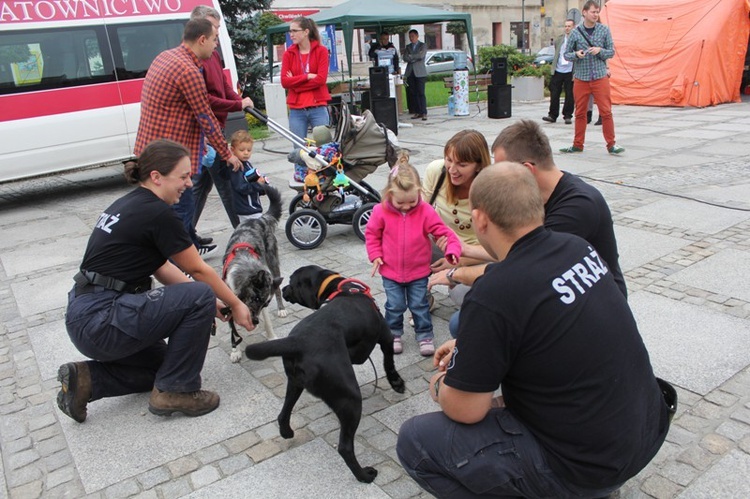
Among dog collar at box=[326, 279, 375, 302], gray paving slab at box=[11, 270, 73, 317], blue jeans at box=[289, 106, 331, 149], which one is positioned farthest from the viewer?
blue jeans at box=[289, 106, 331, 149]

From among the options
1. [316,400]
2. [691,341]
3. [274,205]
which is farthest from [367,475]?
[274,205]

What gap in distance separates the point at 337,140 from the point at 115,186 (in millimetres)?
5855

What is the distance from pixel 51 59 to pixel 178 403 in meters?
7.83

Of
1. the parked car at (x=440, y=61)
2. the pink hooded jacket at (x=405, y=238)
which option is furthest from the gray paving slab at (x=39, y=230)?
the parked car at (x=440, y=61)

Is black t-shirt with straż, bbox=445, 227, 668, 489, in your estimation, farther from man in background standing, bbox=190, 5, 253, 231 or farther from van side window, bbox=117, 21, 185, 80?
van side window, bbox=117, 21, 185, 80

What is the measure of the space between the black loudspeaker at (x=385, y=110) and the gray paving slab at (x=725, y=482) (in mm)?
10825

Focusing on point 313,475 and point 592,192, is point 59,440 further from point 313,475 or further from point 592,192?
point 592,192

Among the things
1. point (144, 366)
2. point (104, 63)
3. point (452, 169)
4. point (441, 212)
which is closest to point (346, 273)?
point (441, 212)

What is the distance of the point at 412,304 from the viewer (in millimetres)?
3984

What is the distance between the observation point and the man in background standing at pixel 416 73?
15180 mm

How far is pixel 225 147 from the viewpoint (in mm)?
5457

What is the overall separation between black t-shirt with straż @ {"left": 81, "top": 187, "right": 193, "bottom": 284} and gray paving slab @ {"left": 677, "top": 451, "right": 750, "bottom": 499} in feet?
9.11

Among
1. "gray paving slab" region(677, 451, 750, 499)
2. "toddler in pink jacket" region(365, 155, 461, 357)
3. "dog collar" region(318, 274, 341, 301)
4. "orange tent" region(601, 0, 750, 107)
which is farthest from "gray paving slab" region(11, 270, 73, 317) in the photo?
"orange tent" region(601, 0, 750, 107)

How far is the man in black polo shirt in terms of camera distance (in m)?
1.94
